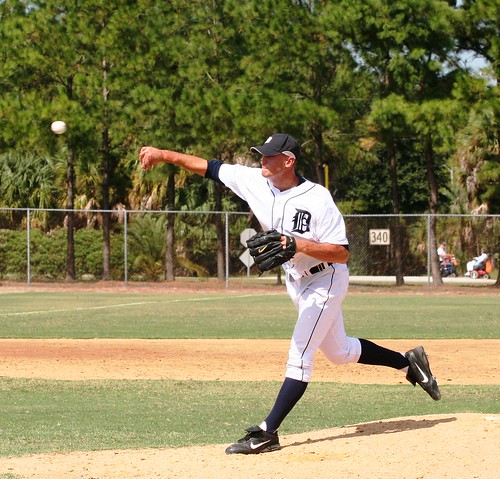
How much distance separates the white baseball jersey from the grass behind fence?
889cm

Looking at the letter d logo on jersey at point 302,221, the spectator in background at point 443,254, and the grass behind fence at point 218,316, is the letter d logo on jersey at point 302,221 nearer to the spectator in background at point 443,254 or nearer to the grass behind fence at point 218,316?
the grass behind fence at point 218,316


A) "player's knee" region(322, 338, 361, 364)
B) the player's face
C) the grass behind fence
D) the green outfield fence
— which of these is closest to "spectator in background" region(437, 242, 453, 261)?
the green outfield fence

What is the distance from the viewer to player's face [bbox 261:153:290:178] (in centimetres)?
622

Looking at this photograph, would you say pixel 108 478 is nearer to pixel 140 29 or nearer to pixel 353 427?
pixel 353 427

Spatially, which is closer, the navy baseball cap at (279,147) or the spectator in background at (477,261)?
the navy baseball cap at (279,147)

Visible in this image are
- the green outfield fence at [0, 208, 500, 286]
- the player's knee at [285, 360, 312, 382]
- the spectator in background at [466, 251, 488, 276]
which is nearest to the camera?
the player's knee at [285, 360, 312, 382]

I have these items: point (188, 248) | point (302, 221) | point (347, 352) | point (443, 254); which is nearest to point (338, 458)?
point (347, 352)

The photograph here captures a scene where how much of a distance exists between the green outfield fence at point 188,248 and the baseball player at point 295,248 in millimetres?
23108

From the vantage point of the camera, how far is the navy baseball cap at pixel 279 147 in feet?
20.3

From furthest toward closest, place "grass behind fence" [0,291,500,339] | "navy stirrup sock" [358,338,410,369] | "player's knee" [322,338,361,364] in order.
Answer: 1. "grass behind fence" [0,291,500,339]
2. "navy stirrup sock" [358,338,410,369]
3. "player's knee" [322,338,361,364]

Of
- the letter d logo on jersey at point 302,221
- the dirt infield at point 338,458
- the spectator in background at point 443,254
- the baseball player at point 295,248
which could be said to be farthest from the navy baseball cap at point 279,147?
the spectator in background at point 443,254

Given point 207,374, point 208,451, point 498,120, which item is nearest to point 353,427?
point 208,451

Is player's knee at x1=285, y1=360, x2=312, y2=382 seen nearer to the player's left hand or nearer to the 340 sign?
the player's left hand

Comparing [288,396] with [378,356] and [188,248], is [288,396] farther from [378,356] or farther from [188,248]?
[188,248]
